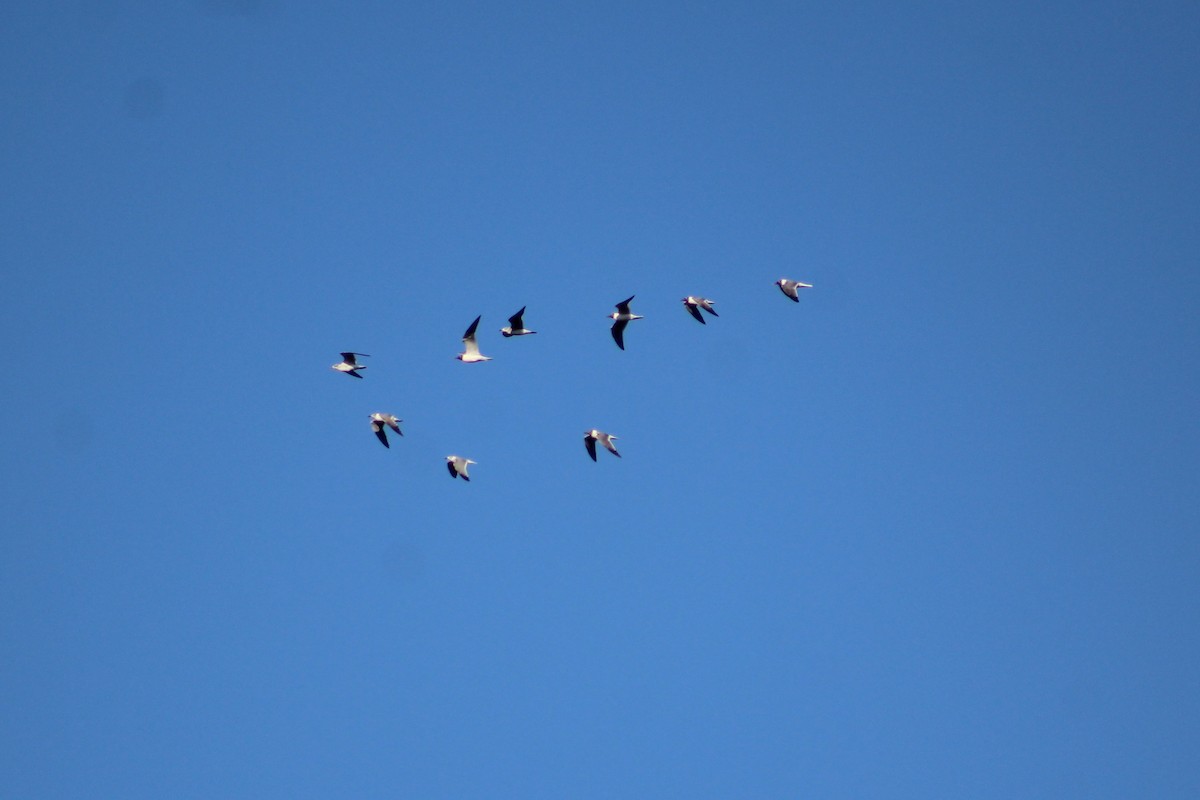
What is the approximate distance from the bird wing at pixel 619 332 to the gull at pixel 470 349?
495cm

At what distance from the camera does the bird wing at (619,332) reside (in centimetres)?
5922

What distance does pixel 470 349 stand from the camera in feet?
201

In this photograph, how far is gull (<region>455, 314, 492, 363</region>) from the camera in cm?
6075

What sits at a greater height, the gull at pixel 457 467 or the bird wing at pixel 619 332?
the bird wing at pixel 619 332

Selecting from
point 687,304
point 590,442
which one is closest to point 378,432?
point 590,442

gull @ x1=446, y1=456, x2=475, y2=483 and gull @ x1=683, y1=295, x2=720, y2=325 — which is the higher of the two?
gull @ x1=683, y1=295, x2=720, y2=325

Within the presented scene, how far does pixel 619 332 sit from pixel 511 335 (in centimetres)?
378

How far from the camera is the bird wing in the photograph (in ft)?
194

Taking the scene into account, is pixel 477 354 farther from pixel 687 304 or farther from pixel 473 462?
pixel 687 304

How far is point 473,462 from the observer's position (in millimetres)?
61906

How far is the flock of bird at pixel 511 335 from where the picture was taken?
58.7m

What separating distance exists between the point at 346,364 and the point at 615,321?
953cm

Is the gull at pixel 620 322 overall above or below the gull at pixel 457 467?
above

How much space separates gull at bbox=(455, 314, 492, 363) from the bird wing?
4.95 meters
